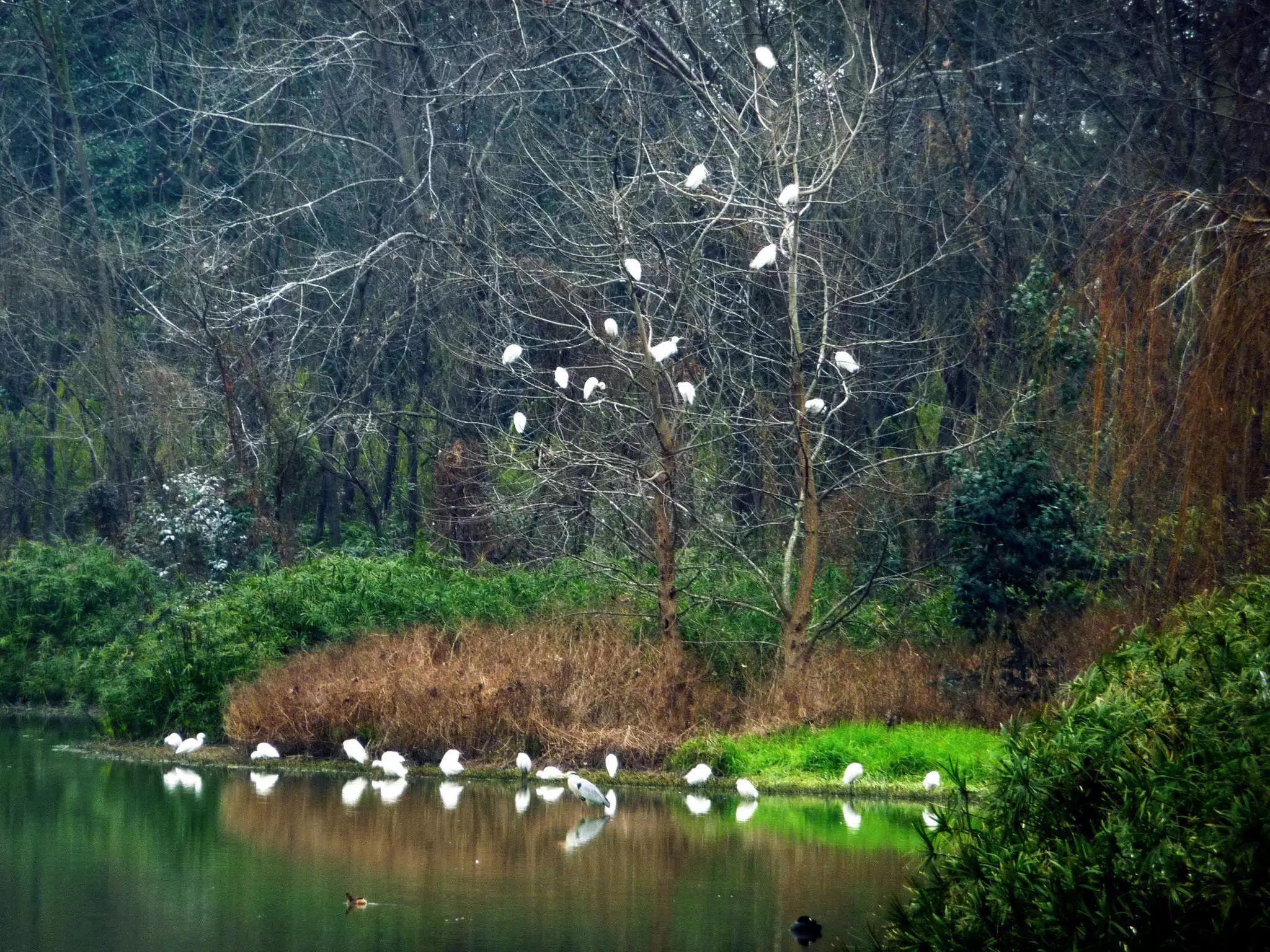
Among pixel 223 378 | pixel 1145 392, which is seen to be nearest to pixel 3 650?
pixel 223 378

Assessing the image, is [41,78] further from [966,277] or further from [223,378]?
[966,277]

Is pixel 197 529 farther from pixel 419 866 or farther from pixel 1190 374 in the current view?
pixel 1190 374

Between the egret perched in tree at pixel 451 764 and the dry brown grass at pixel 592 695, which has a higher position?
the dry brown grass at pixel 592 695

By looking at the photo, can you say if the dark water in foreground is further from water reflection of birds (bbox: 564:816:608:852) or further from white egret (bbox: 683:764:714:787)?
white egret (bbox: 683:764:714:787)

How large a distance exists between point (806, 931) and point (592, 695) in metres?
8.60

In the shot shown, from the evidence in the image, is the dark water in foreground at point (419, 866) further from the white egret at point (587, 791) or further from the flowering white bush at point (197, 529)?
the flowering white bush at point (197, 529)

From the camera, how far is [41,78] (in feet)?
119

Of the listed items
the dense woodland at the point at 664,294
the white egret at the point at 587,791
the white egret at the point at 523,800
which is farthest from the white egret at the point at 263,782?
the dense woodland at the point at 664,294

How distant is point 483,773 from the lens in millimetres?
17594

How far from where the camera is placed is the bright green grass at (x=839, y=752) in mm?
16656

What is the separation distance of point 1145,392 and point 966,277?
16926mm

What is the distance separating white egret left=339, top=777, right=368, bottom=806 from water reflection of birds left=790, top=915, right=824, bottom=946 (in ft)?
21.7

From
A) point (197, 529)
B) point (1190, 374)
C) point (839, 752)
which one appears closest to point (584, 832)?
point (839, 752)

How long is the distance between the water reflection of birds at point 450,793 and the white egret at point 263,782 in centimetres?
177
